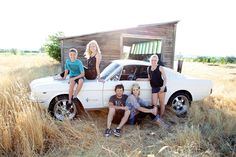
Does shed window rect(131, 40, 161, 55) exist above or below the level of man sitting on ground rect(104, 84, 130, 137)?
above

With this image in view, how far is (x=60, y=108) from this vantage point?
5.11 metres

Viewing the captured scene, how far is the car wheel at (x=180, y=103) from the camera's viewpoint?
5.88 metres

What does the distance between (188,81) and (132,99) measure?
5.74ft

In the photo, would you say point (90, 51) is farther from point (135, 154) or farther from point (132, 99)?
point (135, 154)

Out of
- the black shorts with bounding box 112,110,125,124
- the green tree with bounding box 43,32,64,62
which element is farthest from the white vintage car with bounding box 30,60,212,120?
the green tree with bounding box 43,32,64,62

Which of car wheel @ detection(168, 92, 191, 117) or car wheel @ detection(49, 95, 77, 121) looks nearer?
car wheel @ detection(49, 95, 77, 121)

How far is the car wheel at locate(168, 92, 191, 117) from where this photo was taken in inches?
231

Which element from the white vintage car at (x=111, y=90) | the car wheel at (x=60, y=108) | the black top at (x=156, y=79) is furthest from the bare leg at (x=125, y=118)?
the car wheel at (x=60, y=108)

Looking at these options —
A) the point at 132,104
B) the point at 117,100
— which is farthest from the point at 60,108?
the point at 132,104

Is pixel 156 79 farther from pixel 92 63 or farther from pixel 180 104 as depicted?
pixel 92 63

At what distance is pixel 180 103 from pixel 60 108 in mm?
3088

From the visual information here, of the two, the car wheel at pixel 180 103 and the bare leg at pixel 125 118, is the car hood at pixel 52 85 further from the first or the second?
the car wheel at pixel 180 103

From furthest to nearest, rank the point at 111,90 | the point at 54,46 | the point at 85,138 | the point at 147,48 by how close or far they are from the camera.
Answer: the point at 54,46
the point at 147,48
the point at 111,90
the point at 85,138

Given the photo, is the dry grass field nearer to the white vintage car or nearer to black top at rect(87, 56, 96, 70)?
the white vintage car
